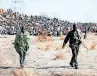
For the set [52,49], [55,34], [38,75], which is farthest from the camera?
[55,34]

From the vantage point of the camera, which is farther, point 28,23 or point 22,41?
point 28,23

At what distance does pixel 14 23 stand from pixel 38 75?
61825mm

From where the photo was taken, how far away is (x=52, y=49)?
33.6 m

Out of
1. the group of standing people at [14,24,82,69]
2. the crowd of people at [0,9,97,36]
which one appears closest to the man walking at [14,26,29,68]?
the group of standing people at [14,24,82,69]

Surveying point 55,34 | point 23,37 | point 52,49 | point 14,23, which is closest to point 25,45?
point 23,37

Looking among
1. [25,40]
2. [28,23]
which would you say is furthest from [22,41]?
[28,23]

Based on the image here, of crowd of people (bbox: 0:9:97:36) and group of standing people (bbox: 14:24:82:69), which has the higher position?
group of standing people (bbox: 14:24:82:69)

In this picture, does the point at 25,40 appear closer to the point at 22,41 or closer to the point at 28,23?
the point at 22,41

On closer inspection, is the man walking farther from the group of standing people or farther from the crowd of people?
the crowd of people

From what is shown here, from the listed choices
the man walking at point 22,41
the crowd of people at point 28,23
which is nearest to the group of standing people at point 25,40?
the man walking at point 22,41

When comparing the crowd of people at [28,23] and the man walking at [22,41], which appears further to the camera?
the crowd of people at [28,23]

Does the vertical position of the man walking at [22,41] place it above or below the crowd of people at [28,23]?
above

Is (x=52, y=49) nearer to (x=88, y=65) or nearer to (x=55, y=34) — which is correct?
(x=88, y=65)

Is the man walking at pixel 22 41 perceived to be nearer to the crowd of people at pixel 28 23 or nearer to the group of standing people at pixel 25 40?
the group of standing people at pixel 25 40
